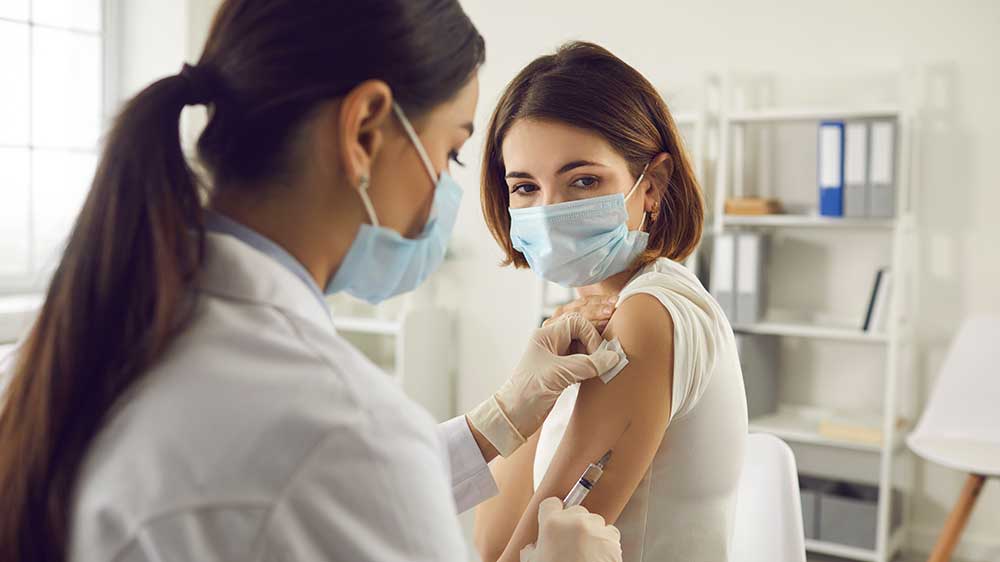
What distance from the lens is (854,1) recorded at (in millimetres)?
3305

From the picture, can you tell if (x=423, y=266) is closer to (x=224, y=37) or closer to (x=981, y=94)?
(x=224, y=37)

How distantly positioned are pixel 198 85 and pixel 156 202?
0.12 m

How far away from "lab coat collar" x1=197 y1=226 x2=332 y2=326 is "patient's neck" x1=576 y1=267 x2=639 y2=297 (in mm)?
785

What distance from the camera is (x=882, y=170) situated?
2.99m

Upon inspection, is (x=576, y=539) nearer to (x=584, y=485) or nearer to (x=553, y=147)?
(x=584, y=485)

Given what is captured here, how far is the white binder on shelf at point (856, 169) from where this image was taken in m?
3.02

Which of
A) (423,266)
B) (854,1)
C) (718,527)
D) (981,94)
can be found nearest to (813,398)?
(981,94)

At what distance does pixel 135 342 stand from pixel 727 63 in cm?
321

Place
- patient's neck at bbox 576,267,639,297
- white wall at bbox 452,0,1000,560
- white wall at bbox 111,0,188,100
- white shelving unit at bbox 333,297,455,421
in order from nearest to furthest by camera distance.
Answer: patient's neck at bbox 576,267,639,297 → white wall at bbox 452,0,1000,560 → white wall at bbox 111,0,188,100 → white shelving unit at bbox 333,297,455,421

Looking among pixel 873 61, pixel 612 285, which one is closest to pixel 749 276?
pixel 873 61

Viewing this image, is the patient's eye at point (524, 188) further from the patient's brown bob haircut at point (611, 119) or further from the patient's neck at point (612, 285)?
the patient's neck at point (612, 285)

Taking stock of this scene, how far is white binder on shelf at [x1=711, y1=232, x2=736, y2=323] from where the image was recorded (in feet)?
10.6

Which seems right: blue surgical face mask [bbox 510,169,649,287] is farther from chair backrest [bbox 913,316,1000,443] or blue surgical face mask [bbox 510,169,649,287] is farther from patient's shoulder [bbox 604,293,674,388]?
chair backrest [bbox 913,316,1000,443]

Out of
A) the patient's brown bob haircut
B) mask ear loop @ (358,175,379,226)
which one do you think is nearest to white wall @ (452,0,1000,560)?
the patient's brown bob haircut
